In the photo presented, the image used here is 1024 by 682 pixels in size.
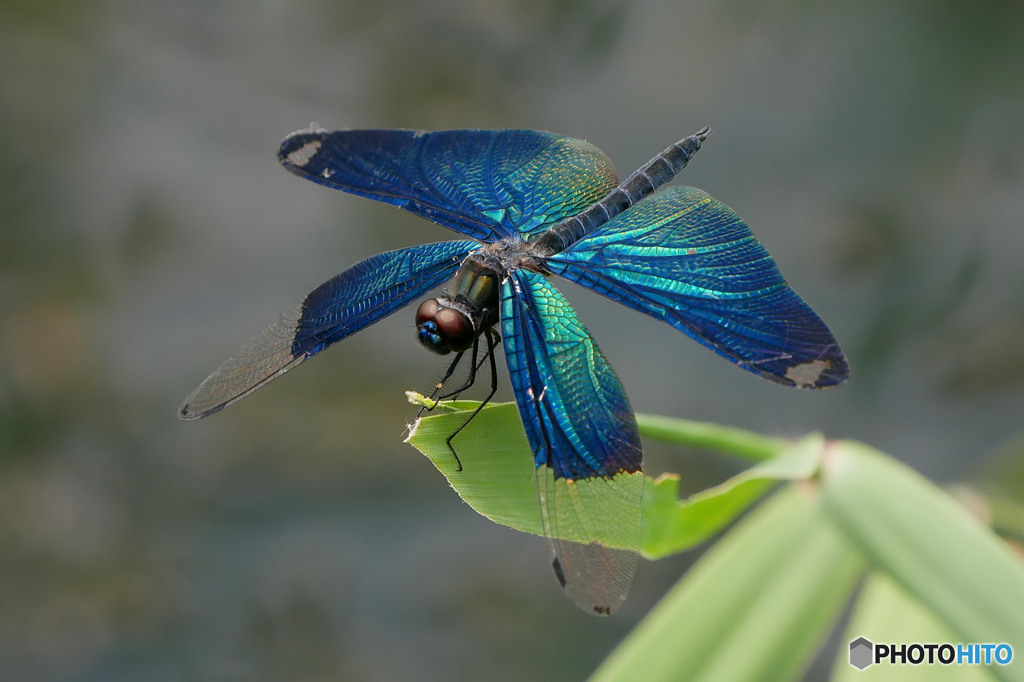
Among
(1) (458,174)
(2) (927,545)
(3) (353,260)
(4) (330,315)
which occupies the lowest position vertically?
(2) (927,545)

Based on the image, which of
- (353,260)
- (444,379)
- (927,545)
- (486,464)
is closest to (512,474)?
(486,464)

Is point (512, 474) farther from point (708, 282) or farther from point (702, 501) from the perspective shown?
point (708, 282)

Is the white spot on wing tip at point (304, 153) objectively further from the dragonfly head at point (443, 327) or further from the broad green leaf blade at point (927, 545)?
the broad green leaf blade at point (927, 545)

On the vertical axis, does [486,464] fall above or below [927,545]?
above

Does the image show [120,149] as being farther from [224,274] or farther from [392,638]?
[392,638]

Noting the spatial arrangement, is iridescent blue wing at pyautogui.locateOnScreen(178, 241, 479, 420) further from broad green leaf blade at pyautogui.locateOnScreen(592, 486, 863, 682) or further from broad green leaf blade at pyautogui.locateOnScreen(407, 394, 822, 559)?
broad green leaf blade at pyautogui.locateOnScreen(592, 486, 863, 682)

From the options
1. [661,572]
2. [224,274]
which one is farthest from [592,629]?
[224,274]

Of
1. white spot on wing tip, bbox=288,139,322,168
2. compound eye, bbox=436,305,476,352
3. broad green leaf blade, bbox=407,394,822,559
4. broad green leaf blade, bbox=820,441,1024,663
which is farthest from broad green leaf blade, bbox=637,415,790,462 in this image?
white spot on wing tip, bbox=288,139,322,168
